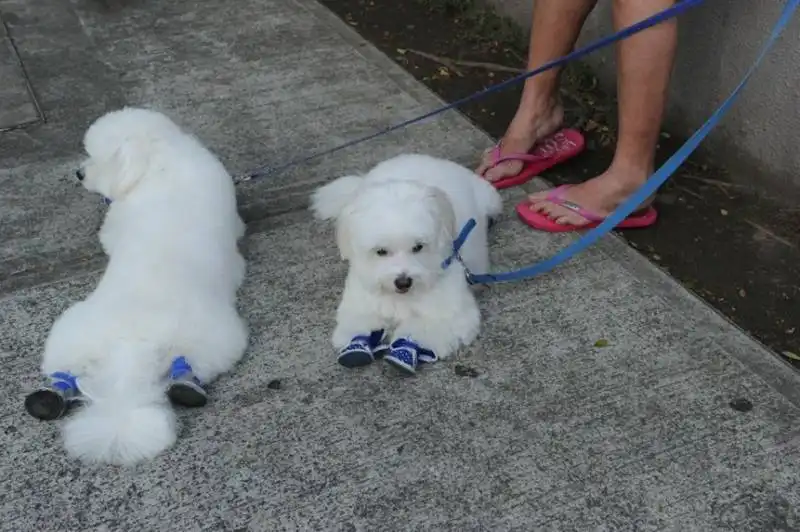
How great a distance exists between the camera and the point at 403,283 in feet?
9.14

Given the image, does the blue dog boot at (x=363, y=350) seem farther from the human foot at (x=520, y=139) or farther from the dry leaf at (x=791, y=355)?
the dry leaf at (x=791, y=355)

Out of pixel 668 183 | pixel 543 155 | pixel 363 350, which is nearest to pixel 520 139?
pixel 543 155

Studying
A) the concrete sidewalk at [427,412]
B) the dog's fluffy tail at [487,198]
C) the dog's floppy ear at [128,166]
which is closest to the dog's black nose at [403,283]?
the concrete sidewalk at [427,412]

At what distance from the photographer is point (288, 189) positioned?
403 cm

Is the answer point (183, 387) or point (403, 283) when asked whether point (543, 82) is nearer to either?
point (403, 283)

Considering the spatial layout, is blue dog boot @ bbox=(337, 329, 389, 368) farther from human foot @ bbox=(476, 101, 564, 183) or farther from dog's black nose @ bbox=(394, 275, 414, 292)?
human foot @ bbox=(476, 101, 564, 183)

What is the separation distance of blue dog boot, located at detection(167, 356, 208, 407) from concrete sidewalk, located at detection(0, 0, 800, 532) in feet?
0.24

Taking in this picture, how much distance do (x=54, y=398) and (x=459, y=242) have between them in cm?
144

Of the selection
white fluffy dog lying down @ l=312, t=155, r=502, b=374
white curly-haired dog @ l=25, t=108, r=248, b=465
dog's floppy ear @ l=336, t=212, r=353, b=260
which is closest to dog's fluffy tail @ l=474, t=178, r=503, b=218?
white fluffy dog lying down @ l=312, t=155, r=502, b=374

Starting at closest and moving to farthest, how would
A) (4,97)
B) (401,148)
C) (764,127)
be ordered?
(764,127), (401,148), (4,97)

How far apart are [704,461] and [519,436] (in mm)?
559

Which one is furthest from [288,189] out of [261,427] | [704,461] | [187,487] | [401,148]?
[704,461]

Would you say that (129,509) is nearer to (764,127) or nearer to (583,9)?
Answer: (583,9)

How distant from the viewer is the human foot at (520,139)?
404 cm
